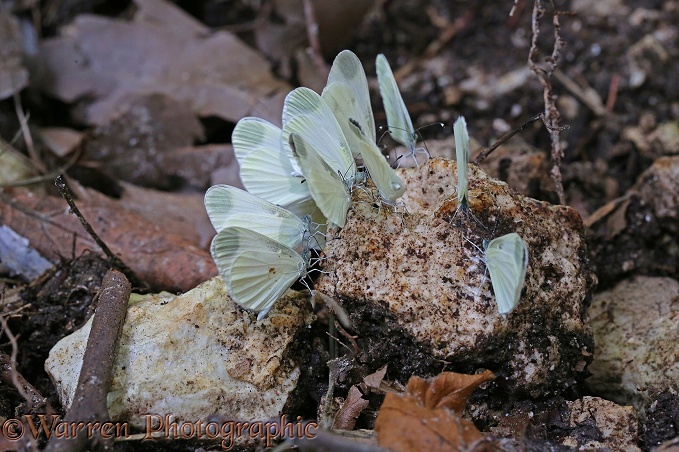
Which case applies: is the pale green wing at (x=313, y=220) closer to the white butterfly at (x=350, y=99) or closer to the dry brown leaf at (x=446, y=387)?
the white butterfly at (x=350, y=99)

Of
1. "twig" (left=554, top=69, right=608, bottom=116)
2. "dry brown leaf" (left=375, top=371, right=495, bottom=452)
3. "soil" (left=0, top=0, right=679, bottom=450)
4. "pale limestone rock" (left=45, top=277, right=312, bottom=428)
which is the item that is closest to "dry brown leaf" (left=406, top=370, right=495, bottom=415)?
"dry brown leaf" (left=375, top=371, right=495, bottom=452)

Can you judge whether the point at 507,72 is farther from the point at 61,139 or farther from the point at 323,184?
the point at 61,139

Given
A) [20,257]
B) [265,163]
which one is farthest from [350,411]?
[20,257]

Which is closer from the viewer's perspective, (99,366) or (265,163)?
(99,366)

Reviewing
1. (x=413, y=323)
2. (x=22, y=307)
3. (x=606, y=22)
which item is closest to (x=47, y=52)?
(x=22, y=307)

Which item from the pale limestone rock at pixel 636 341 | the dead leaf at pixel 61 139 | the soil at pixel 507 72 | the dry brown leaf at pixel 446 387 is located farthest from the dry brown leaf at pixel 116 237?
the pale limestone rock at pixel 636 341

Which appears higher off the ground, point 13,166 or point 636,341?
point 636,341

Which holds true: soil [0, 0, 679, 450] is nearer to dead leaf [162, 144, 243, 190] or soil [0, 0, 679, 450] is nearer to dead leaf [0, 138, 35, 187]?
dead leaf [162, 144, 243, 190]
